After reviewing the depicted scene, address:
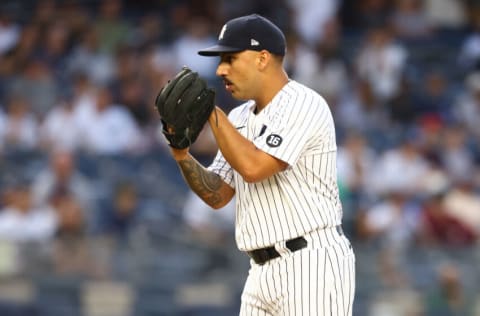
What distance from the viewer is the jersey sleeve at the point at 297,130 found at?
4207 millimetres

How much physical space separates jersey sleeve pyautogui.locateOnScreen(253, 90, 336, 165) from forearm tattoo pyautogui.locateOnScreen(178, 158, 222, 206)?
32cm

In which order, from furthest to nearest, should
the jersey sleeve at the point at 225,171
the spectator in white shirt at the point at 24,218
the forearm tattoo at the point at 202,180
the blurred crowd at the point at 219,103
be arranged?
the blurred crowd at the point at 219,103 → the spectator in white shirt at the point at 24,218 → the jersey sleeve at the point at 225,171 → the forearm tattoo at the point at 202,180

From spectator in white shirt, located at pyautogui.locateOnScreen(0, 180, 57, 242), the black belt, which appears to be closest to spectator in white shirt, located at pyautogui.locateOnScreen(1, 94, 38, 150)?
spectator in white shirt, located at pyautogui.locateOnScreen(0, 180, 57, 242)

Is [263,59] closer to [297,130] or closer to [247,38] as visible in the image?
[247,38]

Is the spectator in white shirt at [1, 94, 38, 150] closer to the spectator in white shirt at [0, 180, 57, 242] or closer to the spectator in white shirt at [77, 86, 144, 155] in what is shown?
the spectator in white shirt at [77, 86, 144, 155]

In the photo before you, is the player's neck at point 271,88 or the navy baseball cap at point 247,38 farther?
the player's neck at point 271,88

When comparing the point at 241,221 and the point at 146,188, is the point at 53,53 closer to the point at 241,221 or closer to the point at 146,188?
the point at 146,188

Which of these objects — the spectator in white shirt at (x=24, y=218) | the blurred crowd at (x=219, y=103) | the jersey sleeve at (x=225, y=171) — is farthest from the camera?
the blurred crowd at (x=219, y=103)

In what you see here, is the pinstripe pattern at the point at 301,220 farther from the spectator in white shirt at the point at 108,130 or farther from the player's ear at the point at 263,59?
the spectator in white shirt at the point at 108,130

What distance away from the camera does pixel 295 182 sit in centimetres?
437

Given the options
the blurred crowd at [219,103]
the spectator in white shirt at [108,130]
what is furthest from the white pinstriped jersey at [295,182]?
the spectator in white shirt at [108,130]

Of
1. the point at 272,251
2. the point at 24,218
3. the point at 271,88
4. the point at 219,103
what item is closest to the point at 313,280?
the point at 272,251

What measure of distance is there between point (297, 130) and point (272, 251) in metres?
0.49

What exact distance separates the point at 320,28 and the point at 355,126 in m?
1.59
